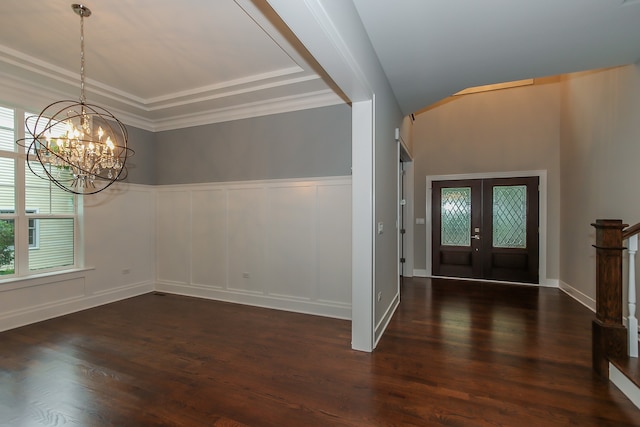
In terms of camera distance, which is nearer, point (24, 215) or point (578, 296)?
point (24, 215)

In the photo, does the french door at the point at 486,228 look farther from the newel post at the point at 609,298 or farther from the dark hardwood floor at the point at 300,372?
the newel post at the point at 609,298

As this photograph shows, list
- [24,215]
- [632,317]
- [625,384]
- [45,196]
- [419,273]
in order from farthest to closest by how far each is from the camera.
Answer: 1. [419,273]
2. [45,196]
3. [24,215]
4. [632,317]
5. [625,384]

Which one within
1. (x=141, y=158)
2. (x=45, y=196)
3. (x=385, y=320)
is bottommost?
(x=385, y=320)

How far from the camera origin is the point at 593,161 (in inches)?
161

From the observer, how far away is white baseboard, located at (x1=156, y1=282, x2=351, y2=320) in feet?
12.7

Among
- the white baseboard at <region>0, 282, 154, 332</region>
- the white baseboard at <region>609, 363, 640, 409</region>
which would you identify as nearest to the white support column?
the white baseboard at <region>609, 363, 640, 409</region>

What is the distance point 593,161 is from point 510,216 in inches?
70.0

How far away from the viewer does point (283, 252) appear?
4.21 meters

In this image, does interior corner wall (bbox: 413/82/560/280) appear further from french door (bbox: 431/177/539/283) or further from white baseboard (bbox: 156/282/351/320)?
white baseboard (bbox: 156/282/351/320)

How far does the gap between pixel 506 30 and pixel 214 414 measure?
3.79 meters

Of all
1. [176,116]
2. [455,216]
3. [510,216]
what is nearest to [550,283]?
[510,216]

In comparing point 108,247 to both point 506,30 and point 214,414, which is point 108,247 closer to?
point 214,414

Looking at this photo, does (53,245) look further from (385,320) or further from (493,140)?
(493,140)

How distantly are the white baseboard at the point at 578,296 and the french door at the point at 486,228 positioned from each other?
486 millimetres
